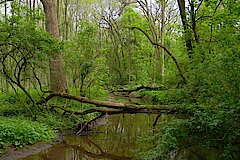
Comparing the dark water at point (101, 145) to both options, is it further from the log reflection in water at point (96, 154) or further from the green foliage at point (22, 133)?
the green foliage at point (22, 133)

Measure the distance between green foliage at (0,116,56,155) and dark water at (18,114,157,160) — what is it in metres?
0.52

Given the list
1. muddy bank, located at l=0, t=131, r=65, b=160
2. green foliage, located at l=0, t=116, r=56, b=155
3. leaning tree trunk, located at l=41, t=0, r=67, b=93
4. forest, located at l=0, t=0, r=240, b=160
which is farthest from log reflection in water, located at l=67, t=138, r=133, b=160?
leaning tree trunk, located at l=41, t=0, r=67, b=93

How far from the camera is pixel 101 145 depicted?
973 centimetres

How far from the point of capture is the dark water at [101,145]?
852cm

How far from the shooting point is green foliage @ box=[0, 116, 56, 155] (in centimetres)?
822

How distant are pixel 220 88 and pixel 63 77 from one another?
8966 mm

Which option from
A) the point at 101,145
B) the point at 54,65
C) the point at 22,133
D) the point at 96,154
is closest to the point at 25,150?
the point at 22,133

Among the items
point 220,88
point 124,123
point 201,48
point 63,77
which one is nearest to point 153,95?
point 124,123

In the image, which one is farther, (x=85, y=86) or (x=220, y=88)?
(x=85, y=86)

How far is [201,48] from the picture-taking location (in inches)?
338

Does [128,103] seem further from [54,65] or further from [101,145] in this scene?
[54,65]

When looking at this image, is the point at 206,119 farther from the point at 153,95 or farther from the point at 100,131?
the point at 153,95

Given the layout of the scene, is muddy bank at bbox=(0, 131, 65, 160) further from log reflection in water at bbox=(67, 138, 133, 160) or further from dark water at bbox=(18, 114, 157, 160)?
log reflection in water at bbox=(67, 138, 133, 160)

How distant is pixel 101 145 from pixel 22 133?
2.61 m
